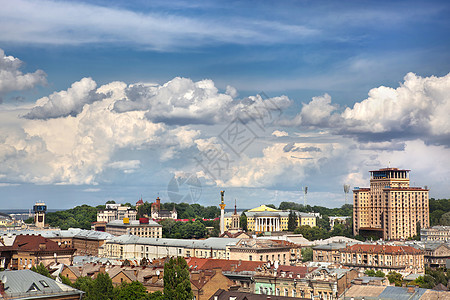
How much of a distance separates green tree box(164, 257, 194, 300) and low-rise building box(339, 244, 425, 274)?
91448 mm

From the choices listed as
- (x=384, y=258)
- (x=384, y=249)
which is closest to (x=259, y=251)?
(x=384, y=258)

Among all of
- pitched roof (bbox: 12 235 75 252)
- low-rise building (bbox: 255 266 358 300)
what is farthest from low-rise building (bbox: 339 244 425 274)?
pitched roof (bbox: 12 235 75 252)

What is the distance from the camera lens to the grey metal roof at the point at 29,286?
7550cm

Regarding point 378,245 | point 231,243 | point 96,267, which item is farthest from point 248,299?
point 378,245

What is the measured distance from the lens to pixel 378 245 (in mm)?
183875

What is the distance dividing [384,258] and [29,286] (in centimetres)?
12108

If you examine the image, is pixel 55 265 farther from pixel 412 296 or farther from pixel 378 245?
pixel 378 245

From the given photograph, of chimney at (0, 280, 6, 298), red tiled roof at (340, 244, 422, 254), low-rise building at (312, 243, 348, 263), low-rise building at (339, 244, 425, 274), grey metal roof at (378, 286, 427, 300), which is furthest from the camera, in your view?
low-rise building at (312, 243, 348, 263)

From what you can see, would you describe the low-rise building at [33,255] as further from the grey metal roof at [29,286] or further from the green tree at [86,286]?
the grey metal roof at [29,286]

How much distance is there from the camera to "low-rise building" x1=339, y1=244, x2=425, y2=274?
174 m

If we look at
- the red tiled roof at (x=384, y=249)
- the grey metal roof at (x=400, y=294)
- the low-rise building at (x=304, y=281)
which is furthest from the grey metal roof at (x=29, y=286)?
the red tiled roof at (x=384, y=249)

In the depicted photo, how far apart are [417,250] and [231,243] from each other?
175ft

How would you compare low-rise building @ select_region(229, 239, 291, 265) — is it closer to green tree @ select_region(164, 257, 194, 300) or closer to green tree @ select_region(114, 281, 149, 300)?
green tree @ select_region(114, 281, 149, 300)

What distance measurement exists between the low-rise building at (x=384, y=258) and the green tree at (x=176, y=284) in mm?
91448
